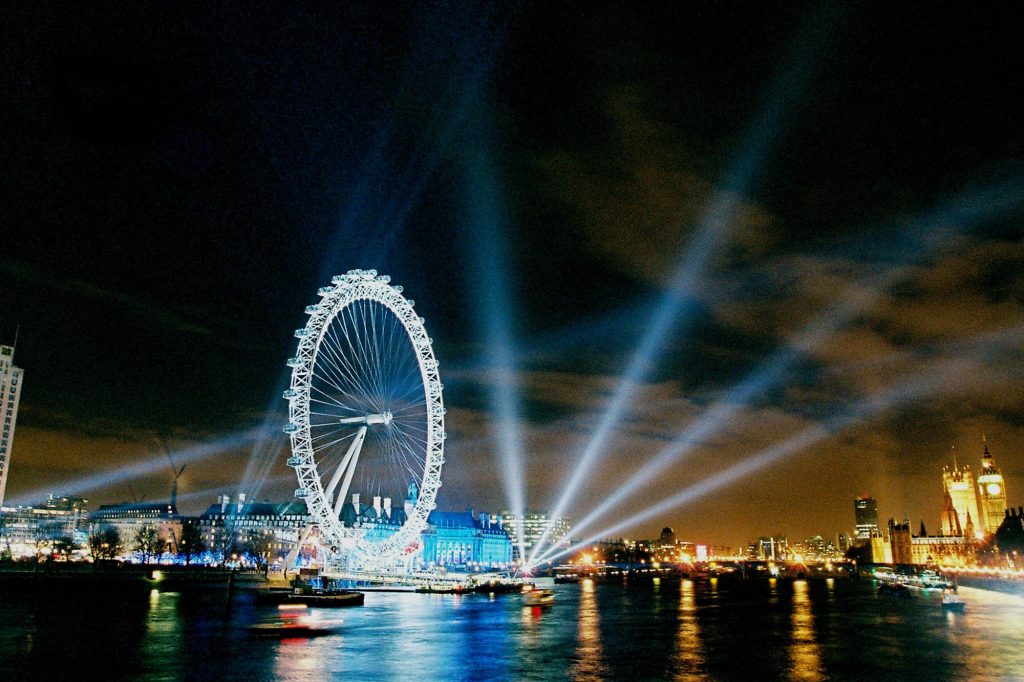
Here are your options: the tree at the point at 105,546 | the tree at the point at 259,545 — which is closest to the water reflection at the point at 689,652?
the tree at the point at 105,546

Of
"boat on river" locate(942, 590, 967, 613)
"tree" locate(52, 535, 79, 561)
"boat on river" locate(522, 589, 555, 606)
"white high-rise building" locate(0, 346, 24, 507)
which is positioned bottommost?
"boat on river" locate(942, 590, 967, 613)

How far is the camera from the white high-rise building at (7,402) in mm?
113750

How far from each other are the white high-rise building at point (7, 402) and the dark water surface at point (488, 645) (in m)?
60.0

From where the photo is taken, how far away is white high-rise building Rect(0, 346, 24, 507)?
373 feet

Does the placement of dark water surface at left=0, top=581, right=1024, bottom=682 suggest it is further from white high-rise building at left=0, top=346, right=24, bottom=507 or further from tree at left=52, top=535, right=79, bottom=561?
white high-rise building at left=0, top=346, right=24, bottom=507

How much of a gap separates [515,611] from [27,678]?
4310 centimetres

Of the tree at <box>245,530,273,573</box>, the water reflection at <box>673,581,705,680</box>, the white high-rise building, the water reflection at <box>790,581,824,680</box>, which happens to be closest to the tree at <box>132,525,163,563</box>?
the tree at <box>245,530,273,573</box>

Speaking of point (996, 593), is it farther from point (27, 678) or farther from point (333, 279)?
point (27, 678)

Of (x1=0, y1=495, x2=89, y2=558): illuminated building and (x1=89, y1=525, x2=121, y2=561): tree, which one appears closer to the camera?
(x1=89, y1=525, x2=121, y2=561): tree

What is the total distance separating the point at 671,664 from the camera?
35.1 m

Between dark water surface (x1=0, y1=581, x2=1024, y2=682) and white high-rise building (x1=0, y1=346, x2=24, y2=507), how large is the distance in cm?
6004

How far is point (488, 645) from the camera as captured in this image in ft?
132

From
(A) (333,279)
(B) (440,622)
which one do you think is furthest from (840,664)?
(A) (333,279)

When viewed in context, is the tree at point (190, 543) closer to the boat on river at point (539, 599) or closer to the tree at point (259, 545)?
the tree at point (259, 545)
